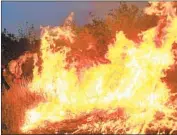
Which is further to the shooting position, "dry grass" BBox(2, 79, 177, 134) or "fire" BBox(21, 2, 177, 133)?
"fire" BBox(21, 2, 177, 133)

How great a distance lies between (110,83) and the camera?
21.4 ft

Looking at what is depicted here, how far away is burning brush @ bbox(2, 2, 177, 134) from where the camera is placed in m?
6.45

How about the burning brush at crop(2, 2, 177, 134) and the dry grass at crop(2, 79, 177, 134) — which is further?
the burning brush at crop(2, 2, 177, 134)

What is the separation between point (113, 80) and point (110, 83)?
4 centimetres

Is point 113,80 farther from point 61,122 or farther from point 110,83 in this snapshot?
point 61,122

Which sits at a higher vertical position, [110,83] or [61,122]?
[110,83]

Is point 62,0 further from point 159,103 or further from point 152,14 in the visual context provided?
point 159,103

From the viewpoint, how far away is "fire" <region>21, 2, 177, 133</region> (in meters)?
6.48

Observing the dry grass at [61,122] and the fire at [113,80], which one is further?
the fire at [113,80]

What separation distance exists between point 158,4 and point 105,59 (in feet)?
2.44

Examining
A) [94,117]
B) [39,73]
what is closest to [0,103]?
[39,73]

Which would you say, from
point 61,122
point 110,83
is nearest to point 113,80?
point 110,83

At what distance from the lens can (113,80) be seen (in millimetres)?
6512

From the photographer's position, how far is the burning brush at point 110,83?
21.2 ft
